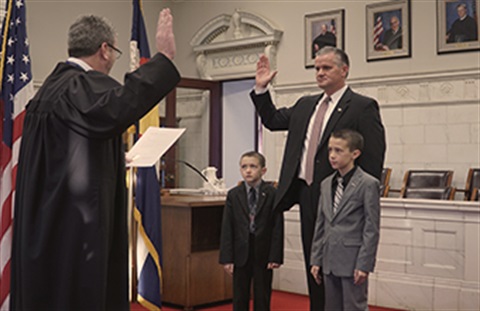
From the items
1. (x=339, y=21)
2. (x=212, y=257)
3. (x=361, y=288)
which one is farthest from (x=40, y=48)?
(x=361, y=288)

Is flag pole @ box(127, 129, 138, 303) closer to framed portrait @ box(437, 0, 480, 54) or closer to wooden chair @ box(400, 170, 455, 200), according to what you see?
wooden chair @ box(400, 170, 455, 200)

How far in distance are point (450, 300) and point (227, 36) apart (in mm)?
6554

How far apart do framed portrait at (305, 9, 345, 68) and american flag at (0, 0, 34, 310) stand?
5.80 m

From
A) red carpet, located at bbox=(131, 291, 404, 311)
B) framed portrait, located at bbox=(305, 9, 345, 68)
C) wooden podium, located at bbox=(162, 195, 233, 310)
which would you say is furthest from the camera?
framed portrait, located at bbox=(305, 9, 345, 68)

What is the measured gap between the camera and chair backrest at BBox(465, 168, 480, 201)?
8250mm

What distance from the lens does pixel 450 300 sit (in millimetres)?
6285

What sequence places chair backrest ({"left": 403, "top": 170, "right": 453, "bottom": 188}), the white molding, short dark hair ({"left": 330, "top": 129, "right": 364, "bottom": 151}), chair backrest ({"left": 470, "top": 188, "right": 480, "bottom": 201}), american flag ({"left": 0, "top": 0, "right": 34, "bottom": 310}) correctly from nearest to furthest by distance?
1. short dark hair ({"left": 330, "top": 129, "right": 364, "bottom": 151})
2. american flag ({"left": 0, "top": 0, "right": 34, "bottom": 310})
3. chair backrest ({"left": 470, "top": 188, "right": 480, "bottom": 201})
4. chair backrest ({"left": 403, "top": 170, "right": 453, "bottom": 188})
5. the white molding

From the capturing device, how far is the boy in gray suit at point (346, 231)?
3756mm

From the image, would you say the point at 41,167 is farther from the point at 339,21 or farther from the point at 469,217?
the point at 339,21

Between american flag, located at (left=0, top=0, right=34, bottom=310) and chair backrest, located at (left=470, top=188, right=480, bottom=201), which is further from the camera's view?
chair backrest, located at (left=470, top=188, right=480, bottom=201)

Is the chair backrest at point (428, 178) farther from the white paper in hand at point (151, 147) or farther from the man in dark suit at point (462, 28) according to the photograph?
the white paper in hand at point (151, 147)

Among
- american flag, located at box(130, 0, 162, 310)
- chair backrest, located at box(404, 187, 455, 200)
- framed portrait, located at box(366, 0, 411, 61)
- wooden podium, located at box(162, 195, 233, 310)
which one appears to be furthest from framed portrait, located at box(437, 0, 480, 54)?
american flag, located at box(130, 0, 162, 310)

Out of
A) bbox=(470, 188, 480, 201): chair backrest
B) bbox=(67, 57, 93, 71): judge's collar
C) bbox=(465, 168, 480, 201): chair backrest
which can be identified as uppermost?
bbox=(67, 57, 93, 71): judge's collar

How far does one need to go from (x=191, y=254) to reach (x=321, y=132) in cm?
306
